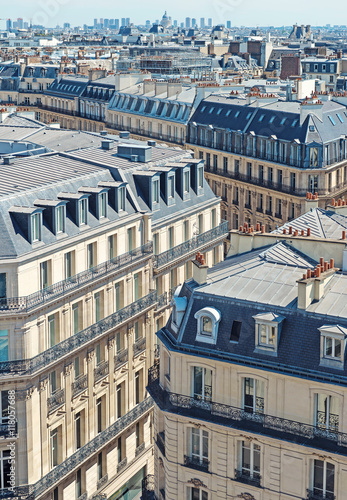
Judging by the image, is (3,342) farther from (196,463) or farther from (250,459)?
(250,459)

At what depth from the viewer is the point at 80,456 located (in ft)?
122

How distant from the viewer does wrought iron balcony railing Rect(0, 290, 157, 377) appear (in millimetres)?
33469

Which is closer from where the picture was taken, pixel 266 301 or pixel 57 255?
pixel 266 301

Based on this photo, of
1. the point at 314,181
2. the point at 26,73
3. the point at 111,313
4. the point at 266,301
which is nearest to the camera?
the point at 266,301

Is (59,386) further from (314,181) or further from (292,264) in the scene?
(314,181)

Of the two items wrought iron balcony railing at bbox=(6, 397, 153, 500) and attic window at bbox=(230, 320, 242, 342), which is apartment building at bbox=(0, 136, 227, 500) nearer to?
wrought iron balcony railing at bbox=(6, 397, 153, 500)

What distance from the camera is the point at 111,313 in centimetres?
3919

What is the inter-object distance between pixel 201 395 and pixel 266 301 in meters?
3.48

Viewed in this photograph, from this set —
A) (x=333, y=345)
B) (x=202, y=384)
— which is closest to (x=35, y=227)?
(x=202, y=384)

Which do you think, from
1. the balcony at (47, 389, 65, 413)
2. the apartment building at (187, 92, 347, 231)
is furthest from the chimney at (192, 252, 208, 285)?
the apartment building at (187, 92, 347, 231)

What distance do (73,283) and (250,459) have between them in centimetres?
1189

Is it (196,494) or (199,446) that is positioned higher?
(199,446)

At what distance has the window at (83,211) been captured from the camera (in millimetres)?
37375

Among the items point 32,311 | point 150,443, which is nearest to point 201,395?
point 32,311
